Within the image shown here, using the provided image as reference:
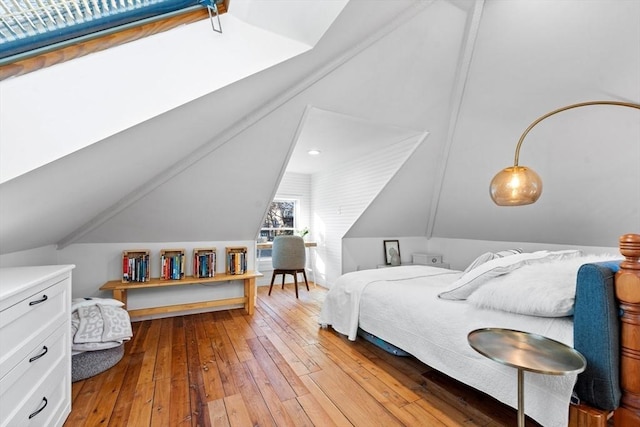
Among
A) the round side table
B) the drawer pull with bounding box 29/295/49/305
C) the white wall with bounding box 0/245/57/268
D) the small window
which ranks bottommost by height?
the round side table

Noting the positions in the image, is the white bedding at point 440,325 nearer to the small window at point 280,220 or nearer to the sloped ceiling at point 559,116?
the sloped ceiling at point 559,116

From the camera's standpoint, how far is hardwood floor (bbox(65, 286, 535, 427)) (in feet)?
5.21

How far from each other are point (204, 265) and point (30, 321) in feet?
6.98

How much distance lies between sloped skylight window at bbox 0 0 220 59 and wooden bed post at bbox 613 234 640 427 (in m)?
2.28

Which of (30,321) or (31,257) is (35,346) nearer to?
(30,321)

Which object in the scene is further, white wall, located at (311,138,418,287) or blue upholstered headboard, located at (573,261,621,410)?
white wall, located at (311,138,418,287)

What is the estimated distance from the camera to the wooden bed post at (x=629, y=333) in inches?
45.4

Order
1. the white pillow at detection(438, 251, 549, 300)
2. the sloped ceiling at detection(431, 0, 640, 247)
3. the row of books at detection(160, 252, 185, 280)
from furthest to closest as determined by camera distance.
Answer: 1. the row of books at detection(160, 252, 185, 280)
2. the sloped ceiling at detection(431, 0, 640, 247)
3. the white pillow at detection(438, 251, 549, 300)

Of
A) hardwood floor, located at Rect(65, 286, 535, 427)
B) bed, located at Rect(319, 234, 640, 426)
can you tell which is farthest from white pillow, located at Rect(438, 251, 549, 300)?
hardwood floor, located at Rect(65, 286, 535, 427)

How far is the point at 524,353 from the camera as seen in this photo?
3.85 ft

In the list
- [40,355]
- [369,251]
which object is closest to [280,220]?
[369,251]

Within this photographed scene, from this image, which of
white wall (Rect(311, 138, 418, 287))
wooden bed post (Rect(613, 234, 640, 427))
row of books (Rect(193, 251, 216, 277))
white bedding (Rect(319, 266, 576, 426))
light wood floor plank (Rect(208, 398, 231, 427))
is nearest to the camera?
wooden bed post (Rect(613, 234, 640, 427))

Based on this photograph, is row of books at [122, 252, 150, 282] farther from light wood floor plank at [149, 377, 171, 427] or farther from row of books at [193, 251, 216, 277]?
light wood floor plank at [149, 377, 171, 427]

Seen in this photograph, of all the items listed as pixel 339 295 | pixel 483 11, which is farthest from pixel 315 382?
pixel 483 11
